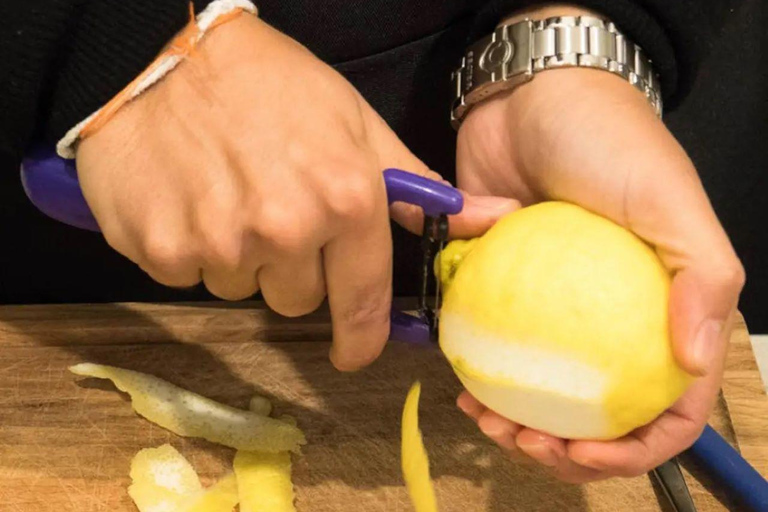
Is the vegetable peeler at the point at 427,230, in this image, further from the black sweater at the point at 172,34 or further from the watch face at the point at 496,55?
the watch face at the point at 496,55

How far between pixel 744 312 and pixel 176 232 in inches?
53.8

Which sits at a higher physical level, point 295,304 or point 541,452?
point 295,304

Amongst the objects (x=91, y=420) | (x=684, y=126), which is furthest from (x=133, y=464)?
(x=684, y=126)

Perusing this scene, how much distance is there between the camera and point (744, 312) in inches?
68.1

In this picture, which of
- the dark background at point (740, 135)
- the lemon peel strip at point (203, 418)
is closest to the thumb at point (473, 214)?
the lemon peel strip at point (203, 418)

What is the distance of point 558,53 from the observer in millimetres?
902

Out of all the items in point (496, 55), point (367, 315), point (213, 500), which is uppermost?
point (496, 55)

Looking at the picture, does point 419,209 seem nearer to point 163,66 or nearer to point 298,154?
→ point 298,154

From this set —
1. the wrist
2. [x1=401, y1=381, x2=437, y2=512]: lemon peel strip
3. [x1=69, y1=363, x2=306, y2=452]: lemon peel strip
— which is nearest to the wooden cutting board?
[x1=69, y1=363, x2=306, y2=452]: lemon peel strip

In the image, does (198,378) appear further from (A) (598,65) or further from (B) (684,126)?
(B) (684,126)

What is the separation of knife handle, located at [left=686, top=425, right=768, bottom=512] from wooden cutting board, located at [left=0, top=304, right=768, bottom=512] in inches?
1.1

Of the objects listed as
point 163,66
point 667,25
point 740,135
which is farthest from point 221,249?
point 740,135

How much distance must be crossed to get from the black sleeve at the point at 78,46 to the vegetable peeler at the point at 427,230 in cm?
7

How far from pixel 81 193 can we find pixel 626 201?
20.4 inches
